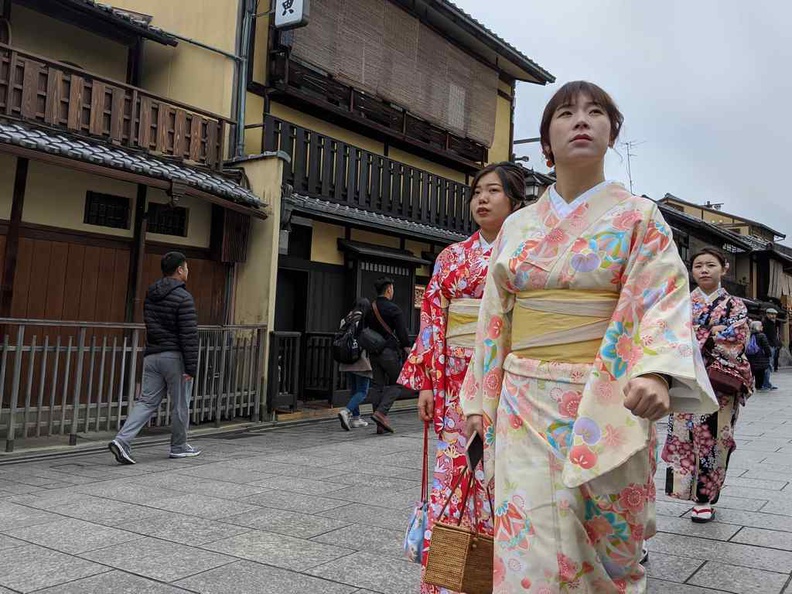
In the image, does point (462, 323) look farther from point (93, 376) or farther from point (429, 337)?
point (93, 376)

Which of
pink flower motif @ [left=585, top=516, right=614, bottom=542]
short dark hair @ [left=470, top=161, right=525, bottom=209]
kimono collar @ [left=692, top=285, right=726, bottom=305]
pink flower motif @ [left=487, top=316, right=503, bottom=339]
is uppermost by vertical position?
short dark hair @ [left=470, top=161, right=525, bottom=209]

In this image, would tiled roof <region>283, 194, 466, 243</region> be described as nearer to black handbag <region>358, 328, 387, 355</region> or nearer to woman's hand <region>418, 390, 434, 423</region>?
black handbag <region>358, 328, 387, 355</region>

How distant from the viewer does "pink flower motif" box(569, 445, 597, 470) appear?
76.0 inches

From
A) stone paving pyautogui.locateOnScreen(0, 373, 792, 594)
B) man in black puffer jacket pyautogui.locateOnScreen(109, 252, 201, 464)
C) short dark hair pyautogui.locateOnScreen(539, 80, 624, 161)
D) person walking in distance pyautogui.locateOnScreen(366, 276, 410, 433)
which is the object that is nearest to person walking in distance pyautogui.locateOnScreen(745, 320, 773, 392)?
stone paving pyautogui.locateOnScreen(0, 373, 792, 594)

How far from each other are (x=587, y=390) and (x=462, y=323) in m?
1.27

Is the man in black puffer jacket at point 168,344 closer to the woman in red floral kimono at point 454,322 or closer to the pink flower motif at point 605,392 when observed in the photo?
the woman in red floral kimono at point 454,322

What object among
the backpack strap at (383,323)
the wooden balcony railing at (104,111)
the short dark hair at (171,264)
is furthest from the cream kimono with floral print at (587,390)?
the wooden balcony railing at (104,111)

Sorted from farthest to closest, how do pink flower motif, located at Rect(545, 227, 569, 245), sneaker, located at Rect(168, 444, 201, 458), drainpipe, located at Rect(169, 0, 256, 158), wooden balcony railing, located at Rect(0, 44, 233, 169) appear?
drainpipe, located at Rect(169, 0, 256, 158), wooden balcony railing, located at Rect(0, 44, 233, 169), sneaker, located at Rect(168, 444, 201, 458), pink flower motif, located at Rect(545, 227, 569, 245)

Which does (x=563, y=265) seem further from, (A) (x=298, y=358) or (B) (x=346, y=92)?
(B) (x=346, y=92)

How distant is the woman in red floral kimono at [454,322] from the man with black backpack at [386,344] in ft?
17.5

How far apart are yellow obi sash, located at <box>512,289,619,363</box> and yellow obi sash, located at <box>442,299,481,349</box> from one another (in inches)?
37.6

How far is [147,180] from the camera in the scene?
8.36 meters

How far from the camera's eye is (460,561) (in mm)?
2285

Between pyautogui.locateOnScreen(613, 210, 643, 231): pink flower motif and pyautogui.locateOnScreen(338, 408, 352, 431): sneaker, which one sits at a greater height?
pyautogui.locateOnScreen(613, 210, 643, 231): pink flower motif
